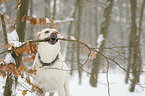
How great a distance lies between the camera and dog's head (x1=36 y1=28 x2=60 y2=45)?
7.52ft

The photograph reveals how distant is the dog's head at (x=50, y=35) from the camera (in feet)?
7.52

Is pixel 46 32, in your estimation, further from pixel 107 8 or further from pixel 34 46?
pixel 107 8

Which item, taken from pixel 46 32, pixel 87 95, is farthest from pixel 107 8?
pixel 46 32

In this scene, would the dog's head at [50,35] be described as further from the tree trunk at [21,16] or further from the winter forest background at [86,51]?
the tree trunk at [21,16]

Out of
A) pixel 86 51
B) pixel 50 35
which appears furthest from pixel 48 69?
pixel 86 51

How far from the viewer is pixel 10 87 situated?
270 centimetres

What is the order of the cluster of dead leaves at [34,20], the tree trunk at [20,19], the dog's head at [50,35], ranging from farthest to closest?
the tree trunk at [20,19] → the cluster of dead leaves at [34,20] → the dog's head at [50,35]

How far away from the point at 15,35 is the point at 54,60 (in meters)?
0.92

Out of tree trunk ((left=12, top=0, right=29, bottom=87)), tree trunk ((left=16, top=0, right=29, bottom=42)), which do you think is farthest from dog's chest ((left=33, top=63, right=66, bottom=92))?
tree trunk ((left=16, top=0, right=29, bottom=42))

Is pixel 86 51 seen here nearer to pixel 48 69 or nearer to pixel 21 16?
pixel 48 69

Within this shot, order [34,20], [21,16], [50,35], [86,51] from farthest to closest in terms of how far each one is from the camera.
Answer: [86,51]
[21,16]
[34,20]
[50,35]

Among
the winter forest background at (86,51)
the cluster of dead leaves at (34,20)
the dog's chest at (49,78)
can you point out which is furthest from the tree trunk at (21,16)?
the dog's chest at (49,78)

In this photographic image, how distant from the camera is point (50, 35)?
2393 millimetres

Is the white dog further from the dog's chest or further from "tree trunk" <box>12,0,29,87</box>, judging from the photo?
"tree trunk" <box>12,0,29,87</box>
